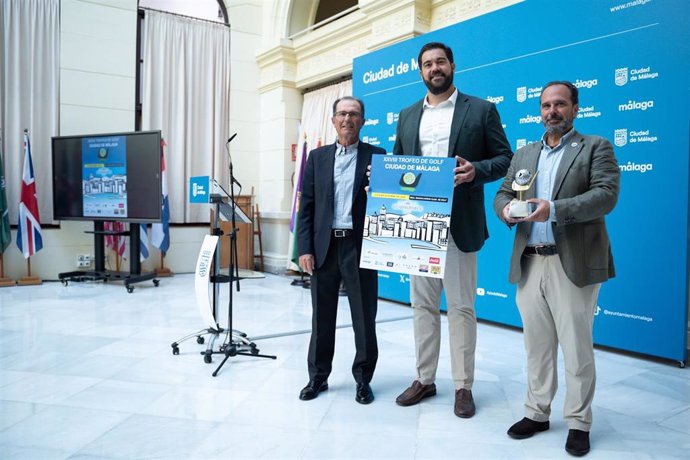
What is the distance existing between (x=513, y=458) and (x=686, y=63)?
8.86 ft

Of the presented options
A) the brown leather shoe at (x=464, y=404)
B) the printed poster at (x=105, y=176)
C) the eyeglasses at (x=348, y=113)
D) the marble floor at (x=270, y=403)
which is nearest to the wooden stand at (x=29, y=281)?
the printed poster at (x=105, y=176)

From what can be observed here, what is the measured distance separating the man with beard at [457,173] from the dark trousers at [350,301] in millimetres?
235

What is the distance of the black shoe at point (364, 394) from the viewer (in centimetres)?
265

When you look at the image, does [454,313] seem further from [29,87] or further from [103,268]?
Answer: [29,87]

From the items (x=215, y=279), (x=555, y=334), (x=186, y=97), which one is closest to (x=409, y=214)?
(x=555, y=334)

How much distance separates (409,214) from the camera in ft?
7.54

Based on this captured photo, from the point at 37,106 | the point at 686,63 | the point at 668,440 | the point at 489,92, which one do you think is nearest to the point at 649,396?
the point at 668,440

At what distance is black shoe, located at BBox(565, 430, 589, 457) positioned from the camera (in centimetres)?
209

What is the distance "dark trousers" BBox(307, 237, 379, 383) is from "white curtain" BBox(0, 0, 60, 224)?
5660 mm

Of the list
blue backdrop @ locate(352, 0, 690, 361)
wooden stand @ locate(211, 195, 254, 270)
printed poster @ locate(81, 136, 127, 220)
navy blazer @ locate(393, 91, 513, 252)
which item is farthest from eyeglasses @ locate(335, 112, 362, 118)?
wooden stand @ locate(211, 195, 254, 270)

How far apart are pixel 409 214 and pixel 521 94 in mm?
2443

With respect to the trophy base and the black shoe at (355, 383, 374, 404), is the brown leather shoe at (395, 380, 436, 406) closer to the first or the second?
the black shoe at (355, 383, 374, 404)

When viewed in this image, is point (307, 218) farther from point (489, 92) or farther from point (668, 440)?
point (489, 92)

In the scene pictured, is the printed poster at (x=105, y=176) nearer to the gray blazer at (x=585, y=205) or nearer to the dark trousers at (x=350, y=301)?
the dark trousers at (x=350, y=301)
